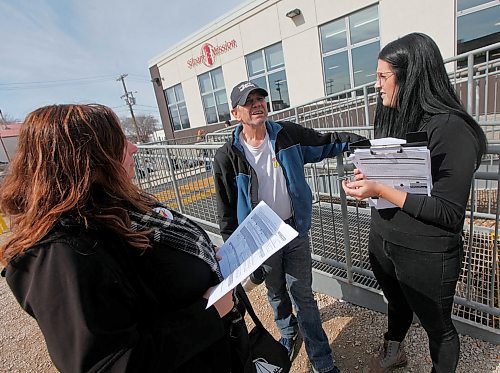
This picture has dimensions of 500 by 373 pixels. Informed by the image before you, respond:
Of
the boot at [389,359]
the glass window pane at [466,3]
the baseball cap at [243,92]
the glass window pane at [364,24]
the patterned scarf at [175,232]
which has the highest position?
the glass window pane at [364,24]

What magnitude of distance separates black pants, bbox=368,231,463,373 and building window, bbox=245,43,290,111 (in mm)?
10995

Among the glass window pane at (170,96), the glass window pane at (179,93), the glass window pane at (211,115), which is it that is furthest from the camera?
the glass window pane at (170,96)

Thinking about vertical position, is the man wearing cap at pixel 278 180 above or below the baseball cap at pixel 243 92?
below

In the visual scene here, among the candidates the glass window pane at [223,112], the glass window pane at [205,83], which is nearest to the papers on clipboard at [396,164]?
the glass window pane at [223,112]

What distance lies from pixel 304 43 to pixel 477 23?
5.13 meters

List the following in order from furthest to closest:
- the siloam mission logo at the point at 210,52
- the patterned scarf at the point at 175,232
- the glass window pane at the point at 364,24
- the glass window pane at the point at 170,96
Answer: the glass window pane at the point at 170,96 < the siloam mission logo at the point at 210,52 < the glass window pane at the point at 364,24 < the patterned scarf at the point at 175,232

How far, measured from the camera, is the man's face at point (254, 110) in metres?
1.95

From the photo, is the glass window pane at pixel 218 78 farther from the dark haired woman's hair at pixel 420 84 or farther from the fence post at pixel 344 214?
the dark haired woman's hair at pixel 420 84

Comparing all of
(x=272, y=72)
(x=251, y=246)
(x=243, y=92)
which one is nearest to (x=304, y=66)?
(x=272, y=72)

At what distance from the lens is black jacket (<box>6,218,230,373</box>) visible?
0.81 meters

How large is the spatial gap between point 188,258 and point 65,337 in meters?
0.43

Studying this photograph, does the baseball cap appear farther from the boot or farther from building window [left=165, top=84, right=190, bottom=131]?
building window [left=165, top=84, right=190, bottom=131]

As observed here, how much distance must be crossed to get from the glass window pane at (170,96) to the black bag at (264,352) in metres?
19.7

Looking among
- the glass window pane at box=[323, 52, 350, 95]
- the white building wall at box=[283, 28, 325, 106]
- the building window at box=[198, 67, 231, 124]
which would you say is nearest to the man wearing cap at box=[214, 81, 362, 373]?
the glass window pane at box=[323, 52, 350, 95]
